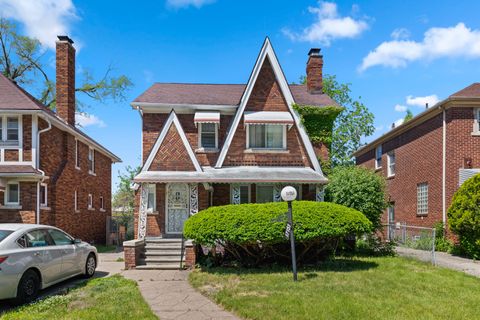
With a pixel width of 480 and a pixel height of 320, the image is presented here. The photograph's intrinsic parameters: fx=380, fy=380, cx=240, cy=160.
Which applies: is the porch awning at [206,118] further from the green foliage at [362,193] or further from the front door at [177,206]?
the green foliage at [362,193]

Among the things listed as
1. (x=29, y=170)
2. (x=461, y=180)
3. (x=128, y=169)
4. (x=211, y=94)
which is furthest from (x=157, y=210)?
(x=128, y=169)

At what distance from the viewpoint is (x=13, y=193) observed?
50.8 feet

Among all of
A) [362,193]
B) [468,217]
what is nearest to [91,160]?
[362,193]

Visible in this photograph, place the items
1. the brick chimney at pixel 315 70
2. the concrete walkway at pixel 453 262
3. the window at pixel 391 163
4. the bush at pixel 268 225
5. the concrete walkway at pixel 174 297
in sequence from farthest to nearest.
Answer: the window at pixel 391 163 < the brick chimney at pixel 315 70 < the concrete walkway at pixel 453 262 < the bush at pixel 268 225 < the concrete walkway at pixel 174 297

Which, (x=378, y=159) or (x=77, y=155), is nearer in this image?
(x=77, y=155)

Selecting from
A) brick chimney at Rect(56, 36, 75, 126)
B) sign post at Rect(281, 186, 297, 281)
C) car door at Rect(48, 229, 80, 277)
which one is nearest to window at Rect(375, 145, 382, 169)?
sign post at Rect(281, 186, 297, 281)

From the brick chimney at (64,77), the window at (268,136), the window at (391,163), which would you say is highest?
the brick chimney at (64,77)

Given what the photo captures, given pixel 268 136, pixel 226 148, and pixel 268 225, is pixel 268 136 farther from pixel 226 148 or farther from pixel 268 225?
pixel 268 225

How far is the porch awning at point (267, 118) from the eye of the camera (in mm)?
15695

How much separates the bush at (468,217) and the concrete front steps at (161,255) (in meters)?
10.2

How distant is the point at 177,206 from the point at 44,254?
22.6ft

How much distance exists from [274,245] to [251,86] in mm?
7066

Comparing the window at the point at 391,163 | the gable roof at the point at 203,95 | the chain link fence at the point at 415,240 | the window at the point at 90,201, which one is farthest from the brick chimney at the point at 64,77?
the window at the point at 391,163

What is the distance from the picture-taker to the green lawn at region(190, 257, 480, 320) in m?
7.02
